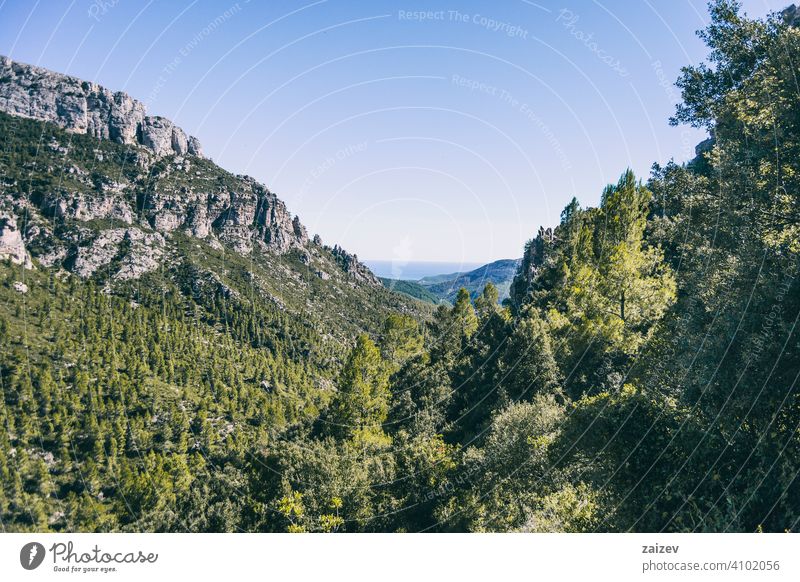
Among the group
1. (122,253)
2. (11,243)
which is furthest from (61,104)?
(11,243)

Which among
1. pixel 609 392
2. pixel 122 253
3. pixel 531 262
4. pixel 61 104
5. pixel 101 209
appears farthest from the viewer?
pixel 61 104

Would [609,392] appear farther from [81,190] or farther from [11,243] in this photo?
[81,190]

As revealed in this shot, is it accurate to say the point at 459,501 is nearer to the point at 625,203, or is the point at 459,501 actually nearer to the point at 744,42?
the point at 744,42

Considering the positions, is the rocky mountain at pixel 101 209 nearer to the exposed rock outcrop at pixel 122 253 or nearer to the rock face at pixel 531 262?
the exposed rock outcrop at pixel 122 253

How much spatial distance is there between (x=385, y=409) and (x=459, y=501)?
14.9m

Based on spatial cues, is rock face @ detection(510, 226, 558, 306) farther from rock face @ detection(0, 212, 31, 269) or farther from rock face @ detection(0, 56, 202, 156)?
rock face @ detection(0, 56, 202, 156)

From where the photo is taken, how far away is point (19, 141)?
522 feet
